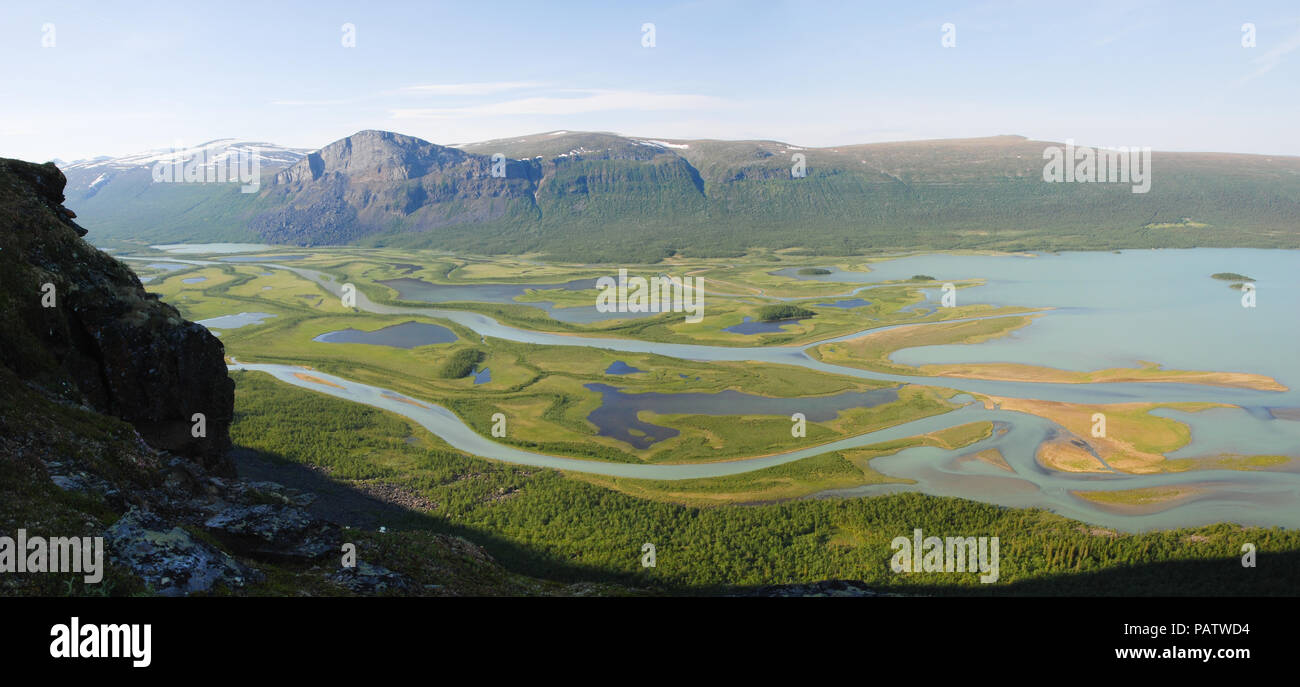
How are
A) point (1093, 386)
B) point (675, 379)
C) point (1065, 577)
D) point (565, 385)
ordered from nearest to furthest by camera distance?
point (1065, 577) < point (1093, 386) < point (565, 385) < point (675, 379)

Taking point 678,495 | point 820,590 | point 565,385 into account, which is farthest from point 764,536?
point 565,385

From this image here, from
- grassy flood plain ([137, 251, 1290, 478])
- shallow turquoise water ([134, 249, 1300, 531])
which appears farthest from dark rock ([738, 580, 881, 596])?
shallow turquoise water ([134, 249, 1300, 531])

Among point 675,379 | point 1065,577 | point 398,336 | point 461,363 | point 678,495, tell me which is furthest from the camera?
point 398,336

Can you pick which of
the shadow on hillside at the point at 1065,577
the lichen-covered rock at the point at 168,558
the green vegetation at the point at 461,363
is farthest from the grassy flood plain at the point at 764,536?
the green vegetation at the point at 461,363

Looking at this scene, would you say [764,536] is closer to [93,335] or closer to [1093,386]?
[93,335]

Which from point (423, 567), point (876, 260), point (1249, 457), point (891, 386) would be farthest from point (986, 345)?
point (876, 260)
